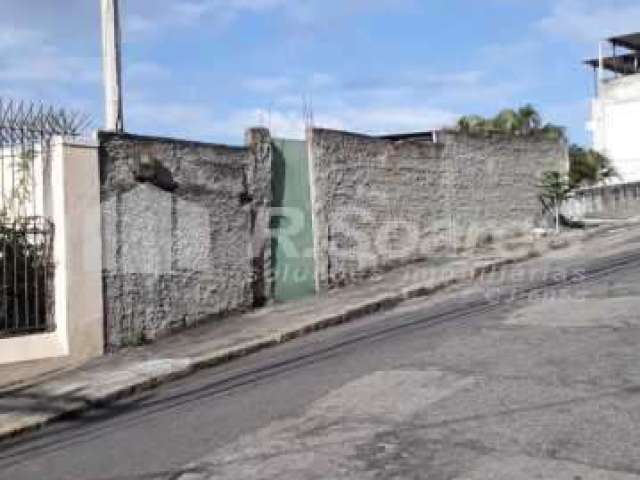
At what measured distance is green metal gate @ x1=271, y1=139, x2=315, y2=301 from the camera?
14.0m

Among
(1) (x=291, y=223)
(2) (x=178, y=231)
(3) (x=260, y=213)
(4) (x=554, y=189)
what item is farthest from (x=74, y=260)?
(4) (x=554, y=189)

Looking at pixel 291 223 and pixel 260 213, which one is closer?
pixel 260 213

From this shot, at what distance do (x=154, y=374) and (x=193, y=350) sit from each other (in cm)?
129

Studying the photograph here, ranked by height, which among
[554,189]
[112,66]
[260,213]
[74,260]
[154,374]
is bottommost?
[154,374]

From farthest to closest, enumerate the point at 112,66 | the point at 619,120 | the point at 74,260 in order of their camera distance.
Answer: the point at 619,120
the point at 112,66
the point at 74,260

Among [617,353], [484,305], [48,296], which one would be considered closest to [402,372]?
[617,353]

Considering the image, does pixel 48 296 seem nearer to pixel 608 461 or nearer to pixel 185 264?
pixel 185 264

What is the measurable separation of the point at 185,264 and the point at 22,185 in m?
2.47

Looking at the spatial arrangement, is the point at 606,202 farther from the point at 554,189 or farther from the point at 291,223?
the point at 291,223

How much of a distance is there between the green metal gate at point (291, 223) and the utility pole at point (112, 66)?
2.98m

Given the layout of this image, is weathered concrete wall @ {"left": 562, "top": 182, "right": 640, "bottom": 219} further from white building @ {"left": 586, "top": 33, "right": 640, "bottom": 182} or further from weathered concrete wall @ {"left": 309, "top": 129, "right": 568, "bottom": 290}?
white building @ {"left": 586, "top": 33, "right": 640, "bottom": 182}

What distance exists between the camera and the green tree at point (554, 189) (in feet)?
67.2

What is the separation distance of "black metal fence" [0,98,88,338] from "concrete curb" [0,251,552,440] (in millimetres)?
1473

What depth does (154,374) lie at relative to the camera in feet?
31.9
